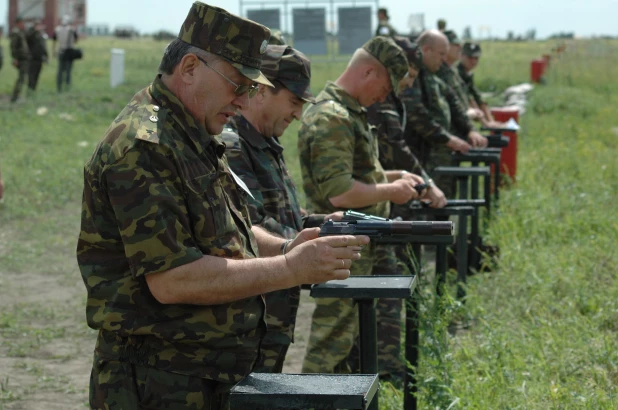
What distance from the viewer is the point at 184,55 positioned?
293 centimetres

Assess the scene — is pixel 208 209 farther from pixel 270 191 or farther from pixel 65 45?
pixel 65 45

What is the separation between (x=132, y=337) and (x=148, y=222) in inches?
16.0

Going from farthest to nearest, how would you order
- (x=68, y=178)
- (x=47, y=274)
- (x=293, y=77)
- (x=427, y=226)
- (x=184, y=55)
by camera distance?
1. (x=68, y=178)
2. (x=47, y=274)
3. (x=293, y=77)
4. (x=427, y=226)
5. (x=184, y=55)

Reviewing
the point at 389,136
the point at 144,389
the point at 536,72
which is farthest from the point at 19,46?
the point at 144,389

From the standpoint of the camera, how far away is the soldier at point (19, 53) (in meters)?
22.6

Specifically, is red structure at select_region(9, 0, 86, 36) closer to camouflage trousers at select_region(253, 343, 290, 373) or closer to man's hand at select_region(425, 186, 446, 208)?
man's hand at select_region(425, 186, 446, 208)

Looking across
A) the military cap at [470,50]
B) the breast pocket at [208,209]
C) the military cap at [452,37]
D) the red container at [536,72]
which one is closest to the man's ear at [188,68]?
the breast pocket at [208,209]

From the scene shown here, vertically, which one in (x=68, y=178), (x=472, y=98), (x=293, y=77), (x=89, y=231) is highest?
(x=293, y=77)

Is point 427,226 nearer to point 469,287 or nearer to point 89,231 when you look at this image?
point 89,231

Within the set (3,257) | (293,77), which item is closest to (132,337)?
(293,77)

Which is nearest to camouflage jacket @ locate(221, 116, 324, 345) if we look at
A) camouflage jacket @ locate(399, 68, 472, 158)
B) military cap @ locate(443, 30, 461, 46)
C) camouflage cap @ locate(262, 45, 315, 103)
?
Answer: camouflage cap @ locate(262, 45, 315, 103)

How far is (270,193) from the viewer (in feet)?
14.1

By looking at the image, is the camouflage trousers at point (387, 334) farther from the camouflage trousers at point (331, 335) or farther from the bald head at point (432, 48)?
the bald head at point (432, 48)

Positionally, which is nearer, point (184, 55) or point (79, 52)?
point (184, 55)
